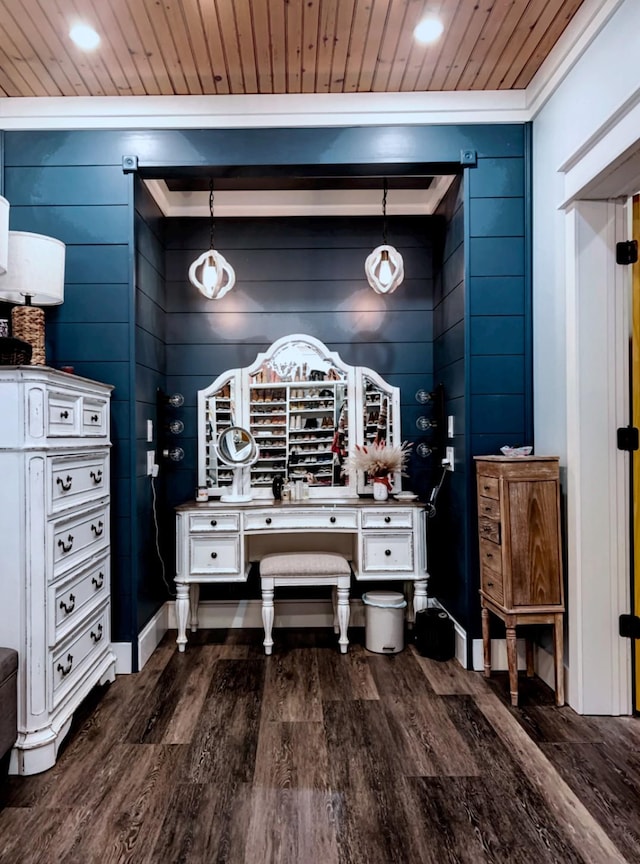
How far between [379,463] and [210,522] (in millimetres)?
1061

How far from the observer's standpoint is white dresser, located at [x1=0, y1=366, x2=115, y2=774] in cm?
185

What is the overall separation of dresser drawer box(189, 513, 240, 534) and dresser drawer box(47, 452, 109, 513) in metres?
0.56

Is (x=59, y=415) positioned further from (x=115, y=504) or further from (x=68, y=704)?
(x=68, y=704)

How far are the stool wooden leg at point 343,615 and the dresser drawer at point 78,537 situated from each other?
1.29 metres

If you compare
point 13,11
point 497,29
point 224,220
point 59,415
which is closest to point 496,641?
point 59,415

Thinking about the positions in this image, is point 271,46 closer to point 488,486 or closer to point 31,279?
point 31,279

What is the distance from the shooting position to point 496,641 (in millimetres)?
2652

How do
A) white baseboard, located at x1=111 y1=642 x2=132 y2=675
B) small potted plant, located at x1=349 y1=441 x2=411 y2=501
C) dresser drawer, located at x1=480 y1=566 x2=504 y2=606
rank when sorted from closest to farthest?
1. dresser drawer, located at x1=480 y1=566 x2=504 y2=606
2. white baseboard, located at x1=111 y1=642 x2=132 y2=675
3. small potted plant, located at x1=349 y1=441 x2=411 y2=501

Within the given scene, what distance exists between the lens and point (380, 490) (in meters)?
3.19

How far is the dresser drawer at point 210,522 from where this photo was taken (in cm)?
294

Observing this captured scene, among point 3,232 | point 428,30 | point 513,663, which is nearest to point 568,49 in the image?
point 428,30

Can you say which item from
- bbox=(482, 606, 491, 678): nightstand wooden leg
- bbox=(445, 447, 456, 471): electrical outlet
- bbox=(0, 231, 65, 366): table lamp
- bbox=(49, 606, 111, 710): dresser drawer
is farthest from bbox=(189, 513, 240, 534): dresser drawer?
bbox=(482, 606, 491, 678): nightstand wooden leg

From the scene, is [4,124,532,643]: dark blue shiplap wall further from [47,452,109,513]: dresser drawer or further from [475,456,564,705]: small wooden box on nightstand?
[475,456,564,705]: small wooden box on nightstand

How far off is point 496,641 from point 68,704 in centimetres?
200
